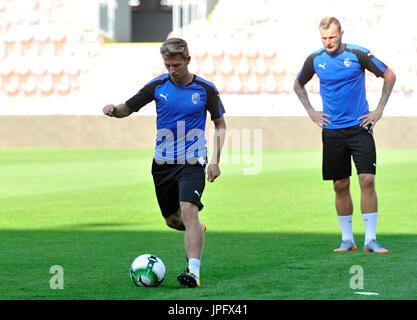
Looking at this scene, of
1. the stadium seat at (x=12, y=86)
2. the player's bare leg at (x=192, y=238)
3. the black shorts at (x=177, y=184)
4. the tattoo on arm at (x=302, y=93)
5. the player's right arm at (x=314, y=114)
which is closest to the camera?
the player's bare leg at (x=192, y=238)

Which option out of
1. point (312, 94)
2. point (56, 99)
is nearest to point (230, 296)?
point (312, 94)

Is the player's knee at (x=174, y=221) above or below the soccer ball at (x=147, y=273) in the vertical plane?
above

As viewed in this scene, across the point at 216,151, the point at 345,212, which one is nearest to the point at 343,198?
the point at 345,212

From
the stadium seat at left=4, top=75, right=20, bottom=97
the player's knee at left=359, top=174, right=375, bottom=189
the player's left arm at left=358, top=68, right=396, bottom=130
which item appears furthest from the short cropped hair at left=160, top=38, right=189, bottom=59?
the stadium seat at left=4, top=75, right=20, bottom=97

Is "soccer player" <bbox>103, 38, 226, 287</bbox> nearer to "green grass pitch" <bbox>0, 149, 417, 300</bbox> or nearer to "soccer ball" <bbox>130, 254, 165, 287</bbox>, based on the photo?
"soccer ball" <bbox>130, 254, 165, 287</bbox>

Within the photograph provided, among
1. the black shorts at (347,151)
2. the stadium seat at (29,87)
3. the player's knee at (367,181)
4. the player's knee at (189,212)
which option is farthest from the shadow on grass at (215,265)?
the stadium seat at (29,87)

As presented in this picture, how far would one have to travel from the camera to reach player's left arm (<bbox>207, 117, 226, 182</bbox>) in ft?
23.4

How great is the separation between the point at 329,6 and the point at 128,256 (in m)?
27.5

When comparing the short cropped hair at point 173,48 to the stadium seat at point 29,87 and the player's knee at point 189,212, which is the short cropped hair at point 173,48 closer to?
the player's knee at point 189,212

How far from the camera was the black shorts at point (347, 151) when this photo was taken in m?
8.71

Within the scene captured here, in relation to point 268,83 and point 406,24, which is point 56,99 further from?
point 406,24

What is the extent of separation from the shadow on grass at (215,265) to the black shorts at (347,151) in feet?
2.50

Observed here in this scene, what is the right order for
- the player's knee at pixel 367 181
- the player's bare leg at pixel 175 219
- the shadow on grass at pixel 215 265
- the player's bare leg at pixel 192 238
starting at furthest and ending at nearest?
the player's knee at pixel 367 181
the player's bare leg at pixel 175 219
the player's bare leg at pixel 192 238
the shadow on grass at pixel 215 265

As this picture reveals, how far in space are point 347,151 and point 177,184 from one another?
2.19 m
